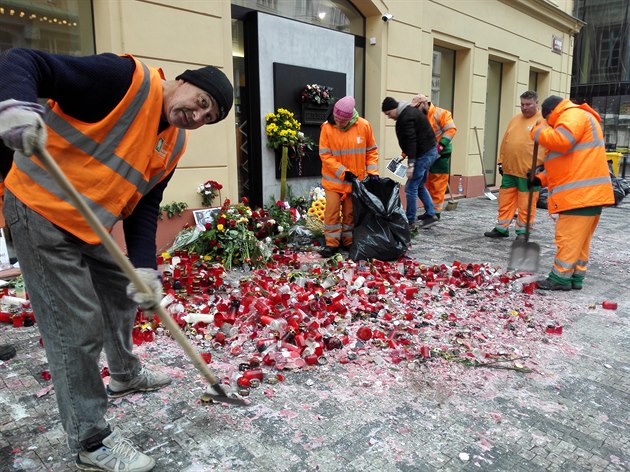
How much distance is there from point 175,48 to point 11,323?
3290 millimetres

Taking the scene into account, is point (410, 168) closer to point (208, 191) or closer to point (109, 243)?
point (208, 191)

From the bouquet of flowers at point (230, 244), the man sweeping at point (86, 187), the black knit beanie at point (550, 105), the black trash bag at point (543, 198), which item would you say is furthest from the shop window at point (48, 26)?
the black trash bag at point (543, 198)

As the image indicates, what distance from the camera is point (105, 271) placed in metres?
2.17

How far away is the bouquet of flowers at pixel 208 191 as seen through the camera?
229 inches

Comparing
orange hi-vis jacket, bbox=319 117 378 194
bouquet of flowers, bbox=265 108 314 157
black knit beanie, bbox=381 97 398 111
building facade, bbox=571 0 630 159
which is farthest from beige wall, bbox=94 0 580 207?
building facade, bbox=571 0 630 159

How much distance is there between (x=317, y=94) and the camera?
24.2ft

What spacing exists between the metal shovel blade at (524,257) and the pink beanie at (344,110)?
219 cm

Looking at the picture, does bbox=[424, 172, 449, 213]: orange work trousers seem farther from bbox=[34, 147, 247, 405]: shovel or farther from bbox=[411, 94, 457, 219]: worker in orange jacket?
bbox=[34, 147, 247, 405]: shovel

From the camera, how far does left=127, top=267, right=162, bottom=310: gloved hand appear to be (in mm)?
1807

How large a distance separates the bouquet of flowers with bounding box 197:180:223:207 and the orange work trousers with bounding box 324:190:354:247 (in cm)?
130

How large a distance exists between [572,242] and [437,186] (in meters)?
3.81

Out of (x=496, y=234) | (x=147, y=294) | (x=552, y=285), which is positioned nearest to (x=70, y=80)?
(x=147, y=294)

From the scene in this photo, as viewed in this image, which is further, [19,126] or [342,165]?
[342,165]

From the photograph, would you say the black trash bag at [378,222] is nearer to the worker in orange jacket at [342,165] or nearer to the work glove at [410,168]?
the worker in orange jacket at [342,165]
